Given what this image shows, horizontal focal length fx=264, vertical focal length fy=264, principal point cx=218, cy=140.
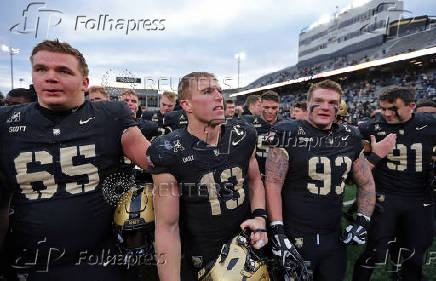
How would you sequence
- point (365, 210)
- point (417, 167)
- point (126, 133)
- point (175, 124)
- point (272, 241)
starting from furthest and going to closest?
point (175, 124) < point (417, 167) < point (365, 210) < point (272, 241) < point (126, 133)

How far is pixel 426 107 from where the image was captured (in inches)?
167

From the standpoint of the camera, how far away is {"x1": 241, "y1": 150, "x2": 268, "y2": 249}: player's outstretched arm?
1.82 meters

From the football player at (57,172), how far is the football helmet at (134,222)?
0.10 meters

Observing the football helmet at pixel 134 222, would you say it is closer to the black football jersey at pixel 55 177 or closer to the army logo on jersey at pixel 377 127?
the black football jersey at pixel 55 177

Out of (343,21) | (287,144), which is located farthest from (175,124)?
→ (343,21)

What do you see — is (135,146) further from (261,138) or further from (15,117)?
(261,138)

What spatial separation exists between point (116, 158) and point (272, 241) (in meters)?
1.34

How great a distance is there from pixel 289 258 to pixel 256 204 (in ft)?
1.51

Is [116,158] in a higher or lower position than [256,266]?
higher

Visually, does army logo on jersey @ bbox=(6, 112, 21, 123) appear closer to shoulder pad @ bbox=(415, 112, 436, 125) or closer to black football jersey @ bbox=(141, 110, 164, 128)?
shoulder pad @ bbox=(415, 112, 436, 125)

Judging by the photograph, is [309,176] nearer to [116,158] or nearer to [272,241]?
[272,241]

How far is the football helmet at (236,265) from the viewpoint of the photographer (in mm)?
1624

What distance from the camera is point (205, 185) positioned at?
183 centimetres

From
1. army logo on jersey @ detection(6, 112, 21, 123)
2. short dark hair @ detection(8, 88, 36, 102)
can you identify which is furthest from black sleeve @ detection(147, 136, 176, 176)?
short dark hair @ detection(8, 88, 36, 102)
